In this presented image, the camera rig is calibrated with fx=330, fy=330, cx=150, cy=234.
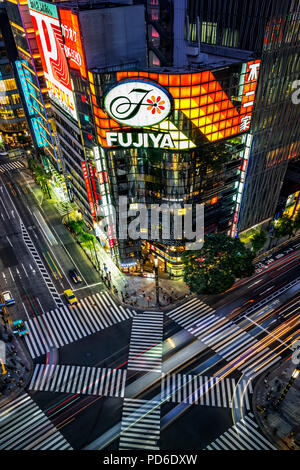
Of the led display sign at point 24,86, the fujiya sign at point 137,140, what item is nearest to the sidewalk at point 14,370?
the fujiya sign at point 137,140

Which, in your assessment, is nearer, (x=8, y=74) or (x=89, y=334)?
(x=89, y=334)

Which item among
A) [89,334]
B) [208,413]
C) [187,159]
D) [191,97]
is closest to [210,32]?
[191,97]

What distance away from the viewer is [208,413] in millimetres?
41969

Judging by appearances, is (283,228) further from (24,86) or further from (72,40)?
(24,86)

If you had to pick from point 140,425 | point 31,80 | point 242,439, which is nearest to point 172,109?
point 140,425

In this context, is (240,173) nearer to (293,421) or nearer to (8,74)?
(293,421)

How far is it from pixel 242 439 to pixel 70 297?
3566 centimetres

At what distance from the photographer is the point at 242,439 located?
3916 cm

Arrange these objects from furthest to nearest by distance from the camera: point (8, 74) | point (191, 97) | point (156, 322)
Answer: point (8, 74)
point (156, 322)
point (191, 97)

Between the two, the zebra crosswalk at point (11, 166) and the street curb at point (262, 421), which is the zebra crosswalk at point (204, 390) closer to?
the street curb at point (262, 421)

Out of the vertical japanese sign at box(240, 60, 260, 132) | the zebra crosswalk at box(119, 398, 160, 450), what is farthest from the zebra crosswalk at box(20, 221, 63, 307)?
the vertical japanese sign at box(240, 60, 260, 132)

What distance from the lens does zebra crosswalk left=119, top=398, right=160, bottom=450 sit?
39.2 meters

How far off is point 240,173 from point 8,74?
3066 inches

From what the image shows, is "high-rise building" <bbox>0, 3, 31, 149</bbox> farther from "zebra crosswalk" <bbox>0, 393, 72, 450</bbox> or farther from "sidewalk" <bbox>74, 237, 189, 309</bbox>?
"zebra crosswalk" <bbox>0, 393, 72, 450</bbox>
